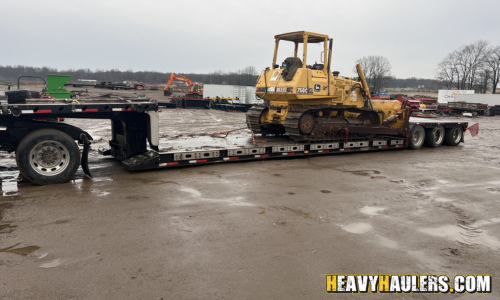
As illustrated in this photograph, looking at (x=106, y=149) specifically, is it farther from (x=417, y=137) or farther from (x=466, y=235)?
(x=417, y=137)

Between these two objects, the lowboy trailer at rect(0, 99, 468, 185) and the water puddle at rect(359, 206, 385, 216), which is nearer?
the water puddle at rect(359, 206, 385, 216)

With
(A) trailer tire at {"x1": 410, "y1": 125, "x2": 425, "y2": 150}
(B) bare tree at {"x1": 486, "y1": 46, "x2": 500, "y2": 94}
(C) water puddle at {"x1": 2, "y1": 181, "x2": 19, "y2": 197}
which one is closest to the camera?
(C) water puddle at {"x1": 2, "y1": 181, "x2": 19, "y2": 197}

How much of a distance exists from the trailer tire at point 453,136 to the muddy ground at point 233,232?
6155mm

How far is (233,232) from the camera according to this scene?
5031 mm

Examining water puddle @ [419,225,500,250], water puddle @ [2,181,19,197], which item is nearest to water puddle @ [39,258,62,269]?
water puddle @ [2,181,19,197]

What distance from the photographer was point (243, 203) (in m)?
6.29

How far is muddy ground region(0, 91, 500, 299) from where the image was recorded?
3.73 metres

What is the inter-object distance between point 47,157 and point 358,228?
577cm

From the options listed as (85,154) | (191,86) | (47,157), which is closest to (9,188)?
(47,157)

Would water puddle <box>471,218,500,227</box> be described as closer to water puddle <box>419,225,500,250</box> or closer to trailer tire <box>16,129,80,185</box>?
water puddle <box>419,225,500,250</box>

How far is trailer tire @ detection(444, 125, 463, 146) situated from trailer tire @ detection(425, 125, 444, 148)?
43 cm

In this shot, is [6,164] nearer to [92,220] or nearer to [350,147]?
[92,220]

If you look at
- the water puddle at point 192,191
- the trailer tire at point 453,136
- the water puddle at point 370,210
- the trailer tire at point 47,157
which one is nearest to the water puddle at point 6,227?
the trailer tire at point 47,157

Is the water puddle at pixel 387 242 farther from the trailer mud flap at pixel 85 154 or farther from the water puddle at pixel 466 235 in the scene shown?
the trailer mud flap at pixel 85 154
